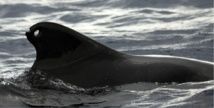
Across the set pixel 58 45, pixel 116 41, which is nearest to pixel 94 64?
pixel 58 45

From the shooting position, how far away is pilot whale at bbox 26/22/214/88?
21.8 ft

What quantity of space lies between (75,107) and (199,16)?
29.4 ft

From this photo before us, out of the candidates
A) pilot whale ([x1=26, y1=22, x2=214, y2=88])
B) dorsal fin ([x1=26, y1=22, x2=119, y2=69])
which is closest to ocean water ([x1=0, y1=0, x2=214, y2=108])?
pilot whale ([x1=26, y1=22, x2=214, y2=88])

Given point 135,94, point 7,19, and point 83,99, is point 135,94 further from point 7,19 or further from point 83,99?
point 7,19

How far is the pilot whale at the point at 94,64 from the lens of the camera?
6.64 meters

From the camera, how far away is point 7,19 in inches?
614

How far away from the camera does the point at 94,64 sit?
6.77m

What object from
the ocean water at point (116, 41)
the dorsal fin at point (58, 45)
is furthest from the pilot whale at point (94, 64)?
the ocean water at point (116, 41)

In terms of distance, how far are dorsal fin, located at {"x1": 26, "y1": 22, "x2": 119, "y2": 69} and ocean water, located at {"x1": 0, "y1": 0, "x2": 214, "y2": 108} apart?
0.24 meters

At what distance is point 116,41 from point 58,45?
5740 millimetres

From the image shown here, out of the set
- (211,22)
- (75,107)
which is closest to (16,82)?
(75,107)

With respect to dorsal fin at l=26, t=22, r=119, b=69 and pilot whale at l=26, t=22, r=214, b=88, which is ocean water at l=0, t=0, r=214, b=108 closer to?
pilot whale at l=26, t=22, r=214, b=88

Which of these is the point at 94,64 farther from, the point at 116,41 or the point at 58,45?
the point at 116,41

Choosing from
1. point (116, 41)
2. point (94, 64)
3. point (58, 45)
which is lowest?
point (94, 64)
